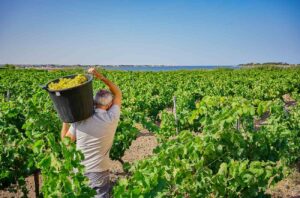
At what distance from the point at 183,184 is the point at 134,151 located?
587 cm

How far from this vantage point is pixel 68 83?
10.1ft

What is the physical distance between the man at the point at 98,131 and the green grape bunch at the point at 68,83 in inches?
4.0

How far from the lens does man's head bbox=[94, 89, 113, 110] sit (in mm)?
3291

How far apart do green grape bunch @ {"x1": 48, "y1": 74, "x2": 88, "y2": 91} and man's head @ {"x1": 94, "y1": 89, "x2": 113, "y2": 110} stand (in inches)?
8.3

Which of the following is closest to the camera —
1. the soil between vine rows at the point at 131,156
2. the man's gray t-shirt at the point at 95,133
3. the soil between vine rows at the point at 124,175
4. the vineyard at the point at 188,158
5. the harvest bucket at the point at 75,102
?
the vineyard at the point at 188,158

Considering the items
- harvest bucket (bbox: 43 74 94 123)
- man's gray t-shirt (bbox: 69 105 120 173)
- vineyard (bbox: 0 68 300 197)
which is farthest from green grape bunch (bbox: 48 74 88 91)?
vineyard (bbox: 0 68 300 197)

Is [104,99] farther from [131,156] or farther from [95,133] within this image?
[131,156]

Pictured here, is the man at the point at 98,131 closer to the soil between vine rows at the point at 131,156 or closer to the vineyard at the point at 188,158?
the vineyard at the point at 188,158

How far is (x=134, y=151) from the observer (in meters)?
9.01

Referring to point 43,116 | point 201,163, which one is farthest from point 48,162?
point 43,116

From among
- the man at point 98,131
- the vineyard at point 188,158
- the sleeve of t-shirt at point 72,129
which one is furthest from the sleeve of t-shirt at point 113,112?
the vineyard at point 188,158

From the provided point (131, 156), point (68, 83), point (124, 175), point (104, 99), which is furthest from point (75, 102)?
point (131, 156)

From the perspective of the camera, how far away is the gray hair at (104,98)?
10.8 ft

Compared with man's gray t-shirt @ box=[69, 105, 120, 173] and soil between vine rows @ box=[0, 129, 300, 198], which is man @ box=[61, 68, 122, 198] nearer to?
man's gray t-shirt @ box=[69, 105, 120, 173]
